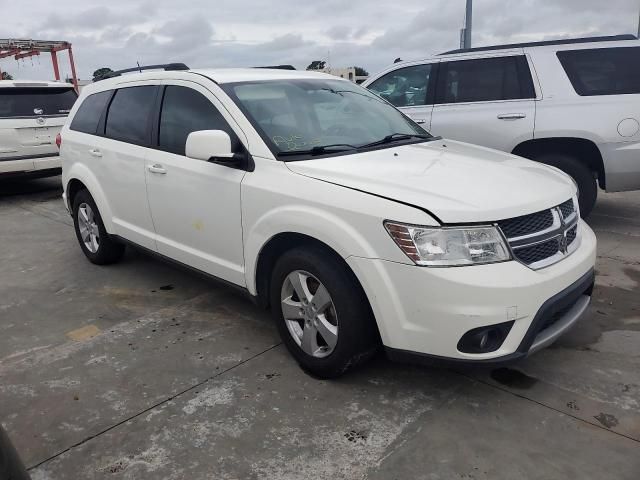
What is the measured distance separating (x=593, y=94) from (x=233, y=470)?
4917 millimetres

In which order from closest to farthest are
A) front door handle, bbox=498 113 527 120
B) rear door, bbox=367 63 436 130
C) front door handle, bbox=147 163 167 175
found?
front door handle, bbox=147 163 167 175, front door handle, bbox=498 113 527 120, rear door, bbox=367 63 436 130

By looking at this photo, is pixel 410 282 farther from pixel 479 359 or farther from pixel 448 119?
pixel 448 119

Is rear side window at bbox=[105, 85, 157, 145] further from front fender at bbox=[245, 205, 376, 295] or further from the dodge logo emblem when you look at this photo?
the dodge logo emblem

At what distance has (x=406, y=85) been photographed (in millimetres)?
6527

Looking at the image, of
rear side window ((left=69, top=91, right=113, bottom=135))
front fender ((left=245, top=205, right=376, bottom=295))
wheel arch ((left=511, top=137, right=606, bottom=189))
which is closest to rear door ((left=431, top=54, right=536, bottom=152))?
wheel arch ((left=511, top=137, right=606, bottom=189))

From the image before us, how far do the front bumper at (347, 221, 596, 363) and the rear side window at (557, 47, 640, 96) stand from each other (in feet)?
11.2

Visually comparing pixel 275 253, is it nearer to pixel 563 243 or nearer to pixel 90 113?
pixel 563 243

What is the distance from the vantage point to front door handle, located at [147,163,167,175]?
3923mm

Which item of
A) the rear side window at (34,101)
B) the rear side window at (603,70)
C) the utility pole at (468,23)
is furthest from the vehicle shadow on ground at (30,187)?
the utility pole at (468,23)

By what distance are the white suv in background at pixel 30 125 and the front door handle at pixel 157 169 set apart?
5.25 metres

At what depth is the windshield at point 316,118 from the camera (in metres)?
3.39

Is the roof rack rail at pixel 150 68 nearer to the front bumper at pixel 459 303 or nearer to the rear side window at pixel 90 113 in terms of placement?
the rear side window at pixel 90 113

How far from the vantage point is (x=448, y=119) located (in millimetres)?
6078

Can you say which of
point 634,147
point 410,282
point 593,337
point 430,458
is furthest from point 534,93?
point 430,458
